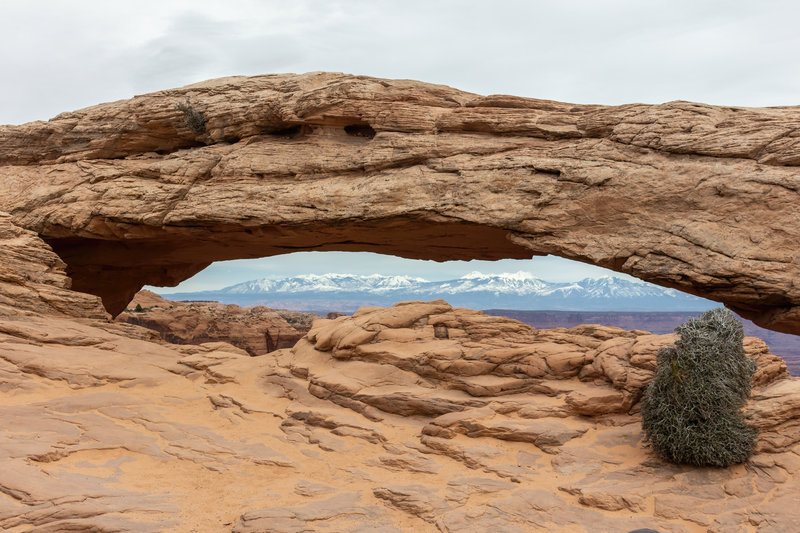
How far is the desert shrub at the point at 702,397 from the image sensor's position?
1150 centimetres

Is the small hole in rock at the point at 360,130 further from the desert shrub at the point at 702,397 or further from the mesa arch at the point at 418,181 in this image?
the desert shrub at the point at 702,397

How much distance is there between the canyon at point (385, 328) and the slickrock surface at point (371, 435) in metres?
0.07

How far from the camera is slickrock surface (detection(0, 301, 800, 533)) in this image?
10070mm

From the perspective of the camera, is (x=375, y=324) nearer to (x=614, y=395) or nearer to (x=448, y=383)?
(x=448, y=383)

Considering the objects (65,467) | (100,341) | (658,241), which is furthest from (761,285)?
(100,341)

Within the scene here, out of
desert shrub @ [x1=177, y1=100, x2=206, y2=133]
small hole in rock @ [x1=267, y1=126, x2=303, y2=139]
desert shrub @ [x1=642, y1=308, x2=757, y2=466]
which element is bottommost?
desert shrub @ [x1=642, y1=308, x2=757, y2=466]

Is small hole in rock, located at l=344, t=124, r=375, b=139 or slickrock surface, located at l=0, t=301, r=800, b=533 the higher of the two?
small hole in rock, located at l=344, t=124, r=375, b=139

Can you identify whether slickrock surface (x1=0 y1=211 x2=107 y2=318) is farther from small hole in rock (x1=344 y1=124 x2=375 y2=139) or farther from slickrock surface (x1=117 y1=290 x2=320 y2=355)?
slickrock surface (x1=117 y1=290 x2=320 y2=355)

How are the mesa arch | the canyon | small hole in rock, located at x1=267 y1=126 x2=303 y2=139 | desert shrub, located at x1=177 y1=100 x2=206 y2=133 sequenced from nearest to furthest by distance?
the canyon < the mesa arch < small hole in rock, located at x1=267 y1=126 x2=303 y2=139 < desert shrub, located at x1=177 y1=100 x2=206 y2=133

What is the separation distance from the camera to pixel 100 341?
18.2 metres

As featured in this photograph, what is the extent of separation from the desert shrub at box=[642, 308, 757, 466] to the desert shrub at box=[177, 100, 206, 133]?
18.1 meters

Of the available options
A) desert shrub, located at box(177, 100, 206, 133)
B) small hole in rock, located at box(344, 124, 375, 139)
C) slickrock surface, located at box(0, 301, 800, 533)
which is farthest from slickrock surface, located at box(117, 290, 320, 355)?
small hole in rock, located at box(344, 124, 375, 139)

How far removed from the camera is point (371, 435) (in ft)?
45.6

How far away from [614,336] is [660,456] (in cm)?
554
